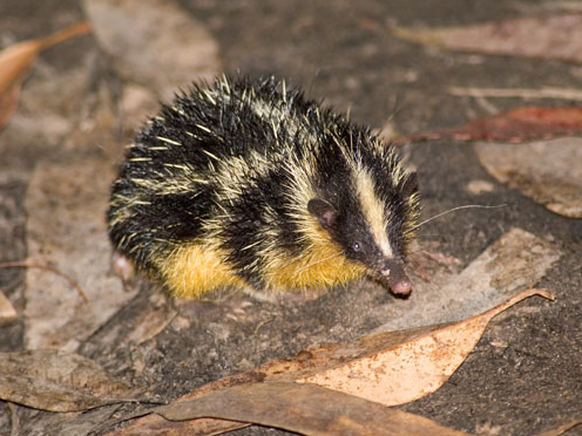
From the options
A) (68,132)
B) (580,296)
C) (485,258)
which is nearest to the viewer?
(580,296)

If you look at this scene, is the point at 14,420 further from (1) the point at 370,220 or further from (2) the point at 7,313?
(1) the point at 370,220

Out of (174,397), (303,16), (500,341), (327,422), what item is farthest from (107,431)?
(303,16)

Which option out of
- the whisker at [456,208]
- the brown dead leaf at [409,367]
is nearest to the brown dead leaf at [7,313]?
the brown dead leaf at [409,367]

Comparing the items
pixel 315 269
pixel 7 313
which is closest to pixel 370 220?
pixel 315 269

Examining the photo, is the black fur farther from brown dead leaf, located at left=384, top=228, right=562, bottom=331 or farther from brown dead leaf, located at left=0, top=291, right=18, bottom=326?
brown dead leaf, located at left=0, top=291, right=18, bottom=326

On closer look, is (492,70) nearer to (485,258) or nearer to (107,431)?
A: (485,258)

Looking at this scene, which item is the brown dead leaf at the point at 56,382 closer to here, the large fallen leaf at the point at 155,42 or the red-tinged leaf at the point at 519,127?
the red-tinged leaf at the point at 519,127
